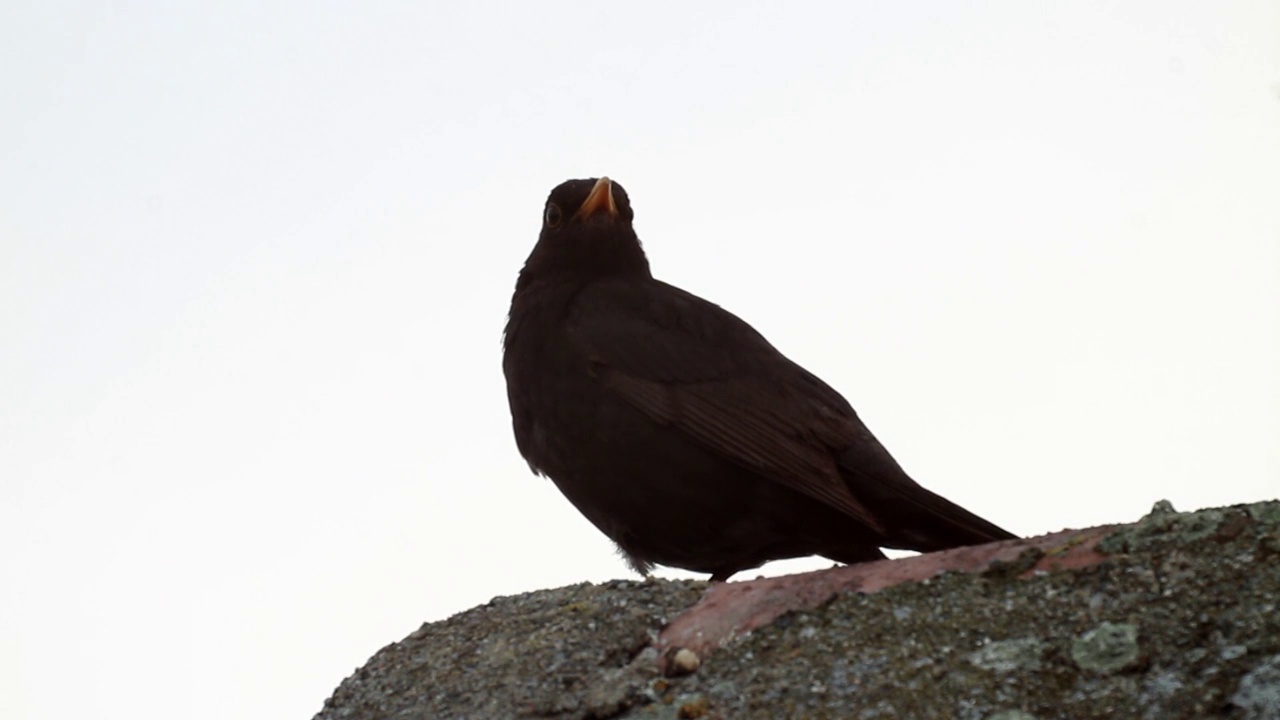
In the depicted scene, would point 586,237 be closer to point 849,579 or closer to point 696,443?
point 696,443

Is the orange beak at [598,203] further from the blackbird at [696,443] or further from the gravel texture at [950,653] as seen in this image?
the gravel texture at [950,653]

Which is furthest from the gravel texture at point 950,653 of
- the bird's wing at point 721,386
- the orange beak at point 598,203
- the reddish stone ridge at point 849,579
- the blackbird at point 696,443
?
the orange beak at point 598,203

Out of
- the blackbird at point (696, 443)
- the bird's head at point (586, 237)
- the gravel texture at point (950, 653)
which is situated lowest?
the gravel texture at point (950, 653)

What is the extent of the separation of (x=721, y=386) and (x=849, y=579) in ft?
8.04

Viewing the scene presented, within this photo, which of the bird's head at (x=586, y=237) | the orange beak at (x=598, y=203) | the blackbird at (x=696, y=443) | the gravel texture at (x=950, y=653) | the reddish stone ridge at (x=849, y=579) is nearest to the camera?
the gravel texture at (x=950, y=653)

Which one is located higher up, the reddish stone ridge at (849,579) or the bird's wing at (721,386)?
the bird's wing at (721,386)

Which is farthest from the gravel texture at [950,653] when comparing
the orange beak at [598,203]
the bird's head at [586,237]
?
the orange beak at [598,203]

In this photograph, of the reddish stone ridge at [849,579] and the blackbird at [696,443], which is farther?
the blackbird at [696,443]

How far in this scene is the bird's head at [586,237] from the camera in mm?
5816

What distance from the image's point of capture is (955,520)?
433cm

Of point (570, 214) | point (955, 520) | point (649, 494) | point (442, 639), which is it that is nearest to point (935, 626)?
point (442, 639)

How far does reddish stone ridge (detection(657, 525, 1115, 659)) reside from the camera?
2.58 meters

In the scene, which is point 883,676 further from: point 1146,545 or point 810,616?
point 1146,545

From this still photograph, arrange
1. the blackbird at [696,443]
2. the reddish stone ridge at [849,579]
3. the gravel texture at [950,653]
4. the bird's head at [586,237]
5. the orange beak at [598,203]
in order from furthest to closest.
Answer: the orange beak at [598,203] → the bird's head at [586,237] → the blackbird at [696,443] → the reddish stone ridge at [849,579] → the gravel texture at [950,653]
